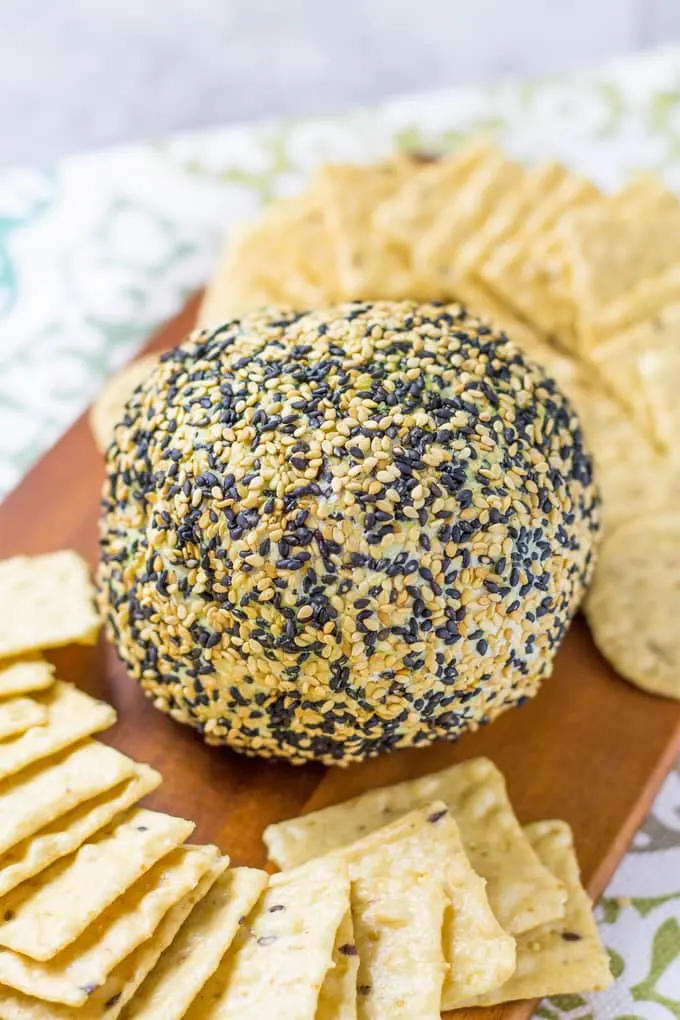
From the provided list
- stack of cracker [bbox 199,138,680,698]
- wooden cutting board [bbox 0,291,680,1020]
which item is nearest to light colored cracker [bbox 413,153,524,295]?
stack of cracker [bbox 199,138,680,698]

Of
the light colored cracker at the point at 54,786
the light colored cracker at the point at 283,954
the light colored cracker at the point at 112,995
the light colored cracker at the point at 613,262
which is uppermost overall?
the light colored cracker at the point at 613,262

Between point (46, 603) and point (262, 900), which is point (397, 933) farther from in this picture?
point (46, 603)

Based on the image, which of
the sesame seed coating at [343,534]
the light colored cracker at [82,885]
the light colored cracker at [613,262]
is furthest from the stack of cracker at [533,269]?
the light colored cracker at [82,885]

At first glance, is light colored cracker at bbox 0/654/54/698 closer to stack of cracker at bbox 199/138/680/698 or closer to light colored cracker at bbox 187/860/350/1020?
light colored cracker at bbox 187/860/350/1020

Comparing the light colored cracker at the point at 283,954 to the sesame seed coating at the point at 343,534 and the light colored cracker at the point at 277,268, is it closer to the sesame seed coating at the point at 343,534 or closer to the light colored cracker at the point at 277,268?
the sesame seed coating at the point at 343,534

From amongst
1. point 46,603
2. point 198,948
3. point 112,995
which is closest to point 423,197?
point 46,603
